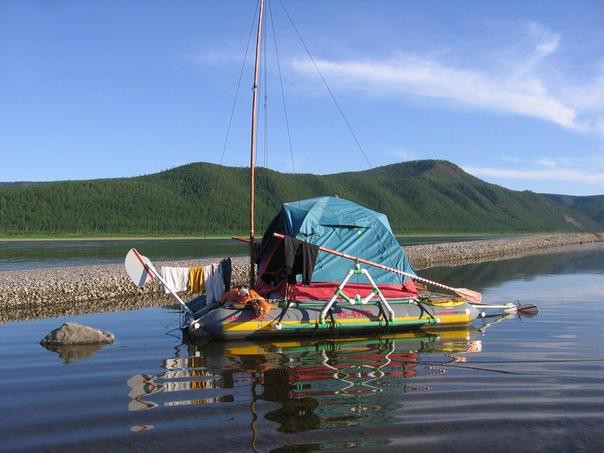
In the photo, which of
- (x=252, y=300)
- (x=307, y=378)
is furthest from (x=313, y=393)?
(x=252, y=300)

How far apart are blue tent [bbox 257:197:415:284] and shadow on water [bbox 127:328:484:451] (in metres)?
2.30

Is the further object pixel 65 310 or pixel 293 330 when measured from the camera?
pixel 65 310

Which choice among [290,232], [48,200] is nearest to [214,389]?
[290,232]

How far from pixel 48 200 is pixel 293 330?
15348 cm

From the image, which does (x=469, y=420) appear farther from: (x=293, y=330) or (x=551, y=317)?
(x=551, y=317)

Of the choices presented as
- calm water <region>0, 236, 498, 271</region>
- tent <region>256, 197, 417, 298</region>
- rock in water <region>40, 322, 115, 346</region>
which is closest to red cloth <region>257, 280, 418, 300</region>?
tent <region>256, 197, 417, 298</region>

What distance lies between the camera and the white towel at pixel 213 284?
16922 mm

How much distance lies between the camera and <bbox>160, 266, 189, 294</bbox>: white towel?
53.9 feet

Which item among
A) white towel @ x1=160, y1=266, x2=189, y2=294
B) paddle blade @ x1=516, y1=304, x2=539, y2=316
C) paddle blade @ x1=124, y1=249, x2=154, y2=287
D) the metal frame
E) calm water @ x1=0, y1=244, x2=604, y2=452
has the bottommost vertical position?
calm water @ x1=0, y1=244, x2=604, y2=452

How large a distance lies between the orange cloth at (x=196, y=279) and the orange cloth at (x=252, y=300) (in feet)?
3.57

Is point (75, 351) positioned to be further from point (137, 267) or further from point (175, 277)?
point (175, 277)

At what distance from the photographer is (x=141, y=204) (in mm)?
165625

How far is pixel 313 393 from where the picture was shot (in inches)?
408

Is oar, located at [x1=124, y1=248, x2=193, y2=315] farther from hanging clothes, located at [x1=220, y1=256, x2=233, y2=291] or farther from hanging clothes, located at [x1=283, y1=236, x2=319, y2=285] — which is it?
hanging clothes, located at [x1=283, y1=236, x2=319, y2=285]
